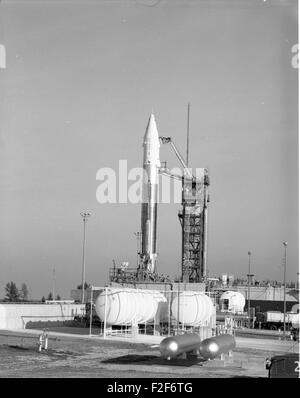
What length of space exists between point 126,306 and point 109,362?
32.8ft

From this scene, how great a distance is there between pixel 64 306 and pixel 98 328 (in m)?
7.97

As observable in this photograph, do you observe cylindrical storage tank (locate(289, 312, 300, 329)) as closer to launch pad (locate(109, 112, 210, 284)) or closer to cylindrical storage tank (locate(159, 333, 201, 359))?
launch pad (locate(109, 112, 210, 284))

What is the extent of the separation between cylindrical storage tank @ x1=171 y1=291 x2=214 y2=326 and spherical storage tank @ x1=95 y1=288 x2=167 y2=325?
1.63m

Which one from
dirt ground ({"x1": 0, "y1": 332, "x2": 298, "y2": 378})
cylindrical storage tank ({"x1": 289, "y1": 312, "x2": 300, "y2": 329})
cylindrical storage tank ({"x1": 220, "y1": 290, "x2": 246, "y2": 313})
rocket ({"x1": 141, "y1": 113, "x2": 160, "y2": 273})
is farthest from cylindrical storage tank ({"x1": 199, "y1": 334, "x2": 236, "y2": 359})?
rocket ({"x1": 141, "y1": 113, "x2": 160, "y2": 273})

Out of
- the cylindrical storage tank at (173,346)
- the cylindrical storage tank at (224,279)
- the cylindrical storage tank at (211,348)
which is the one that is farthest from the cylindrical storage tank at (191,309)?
the cylindrical storage tank at (224,279)

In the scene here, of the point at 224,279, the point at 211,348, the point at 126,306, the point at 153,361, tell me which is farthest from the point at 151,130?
the point at 211,348

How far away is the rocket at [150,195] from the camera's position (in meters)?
53.2

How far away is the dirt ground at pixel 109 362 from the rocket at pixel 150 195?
20478 millimetres

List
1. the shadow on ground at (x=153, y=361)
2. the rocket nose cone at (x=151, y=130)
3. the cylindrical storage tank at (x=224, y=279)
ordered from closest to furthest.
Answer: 1. the shadow on ground at (x=153, y=361)
2. the rocket nose cone at (x=151, y=130)
3. the cylindrical storage tank at (x=224, y=279)

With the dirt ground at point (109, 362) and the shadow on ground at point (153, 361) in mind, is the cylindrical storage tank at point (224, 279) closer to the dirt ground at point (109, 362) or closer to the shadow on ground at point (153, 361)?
the dirt ground at point (109, 362)

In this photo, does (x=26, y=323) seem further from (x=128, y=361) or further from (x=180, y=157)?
(x=180, y=157)

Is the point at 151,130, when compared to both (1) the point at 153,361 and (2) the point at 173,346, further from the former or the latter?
(2) the point at 173,346

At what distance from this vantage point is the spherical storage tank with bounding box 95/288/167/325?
3522 cm
